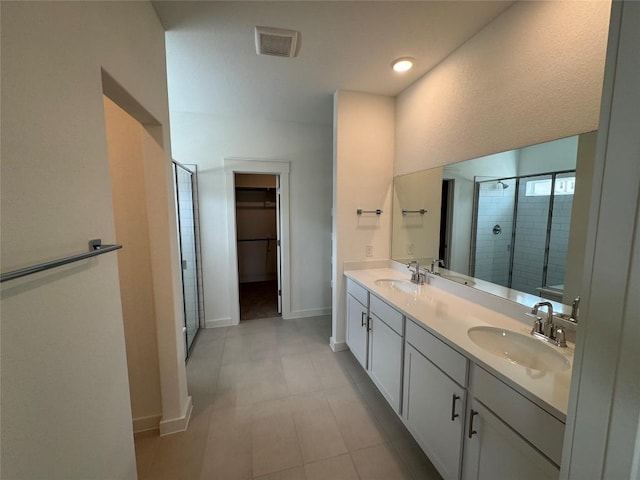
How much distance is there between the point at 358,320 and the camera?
8.01 feet

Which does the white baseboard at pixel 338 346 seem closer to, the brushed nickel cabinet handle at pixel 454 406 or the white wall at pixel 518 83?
the brushed nickel cabinet handle at pixel 454 406

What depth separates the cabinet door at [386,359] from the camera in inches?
70.7

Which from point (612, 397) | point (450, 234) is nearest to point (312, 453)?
point (612, 397)

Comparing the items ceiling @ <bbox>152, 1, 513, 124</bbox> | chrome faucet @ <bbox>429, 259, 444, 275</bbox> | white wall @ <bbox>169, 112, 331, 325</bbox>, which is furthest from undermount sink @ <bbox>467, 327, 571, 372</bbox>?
white wall @ <bbox>169, 112, 331, 325</bbox>

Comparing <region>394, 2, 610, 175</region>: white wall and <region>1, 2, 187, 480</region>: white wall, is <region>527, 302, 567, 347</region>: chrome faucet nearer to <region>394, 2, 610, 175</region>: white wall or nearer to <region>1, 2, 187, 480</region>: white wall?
<region>394, 2, 610, 175</region>: white wall

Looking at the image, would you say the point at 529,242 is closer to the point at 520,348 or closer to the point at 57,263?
the point at 520,348

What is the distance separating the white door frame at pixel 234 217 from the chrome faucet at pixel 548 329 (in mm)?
2750

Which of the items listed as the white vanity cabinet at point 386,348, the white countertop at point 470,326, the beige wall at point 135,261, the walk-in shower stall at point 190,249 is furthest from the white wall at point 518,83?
the walk-in shower stall at point 190,249

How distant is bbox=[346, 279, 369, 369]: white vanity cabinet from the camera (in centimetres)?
228

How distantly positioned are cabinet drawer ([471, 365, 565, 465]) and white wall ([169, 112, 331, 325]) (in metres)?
2.73

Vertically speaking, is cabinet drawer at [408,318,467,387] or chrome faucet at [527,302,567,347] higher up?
chrome faucet at [527,302,567,347]

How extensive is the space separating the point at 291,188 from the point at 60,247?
9.51ft

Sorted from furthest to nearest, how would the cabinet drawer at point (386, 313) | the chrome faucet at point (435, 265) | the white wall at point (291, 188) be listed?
the white wall at point (291, 188)
the chrome faucet at point (435, 265)
the cabinet drawer at point (386, 313)

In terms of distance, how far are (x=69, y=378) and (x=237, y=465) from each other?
1.28m
